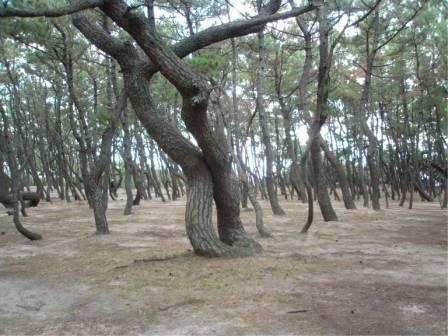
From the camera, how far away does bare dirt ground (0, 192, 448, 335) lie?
3191mm

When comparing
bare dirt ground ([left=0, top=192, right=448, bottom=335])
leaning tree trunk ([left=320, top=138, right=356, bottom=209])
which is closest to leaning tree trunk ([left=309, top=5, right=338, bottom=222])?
bare dirt ground ([left=0, top=192, right=448, bottom=335])

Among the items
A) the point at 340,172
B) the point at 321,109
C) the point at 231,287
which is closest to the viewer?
the point at 231,287

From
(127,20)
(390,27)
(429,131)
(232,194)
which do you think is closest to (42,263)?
(232,194)

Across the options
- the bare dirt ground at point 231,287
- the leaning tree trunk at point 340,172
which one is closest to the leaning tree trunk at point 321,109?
the bare dirt ground at point 231,287

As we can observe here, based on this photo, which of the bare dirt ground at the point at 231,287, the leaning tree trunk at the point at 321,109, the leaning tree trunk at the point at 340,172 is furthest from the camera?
the leaning tree trunk at the point at 340,172

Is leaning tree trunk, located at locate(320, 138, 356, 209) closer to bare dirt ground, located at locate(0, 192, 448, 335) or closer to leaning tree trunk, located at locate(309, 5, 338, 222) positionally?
leaning tree trunk, located at locate(309, 5, 338, 222)

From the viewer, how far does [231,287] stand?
4.15 metres

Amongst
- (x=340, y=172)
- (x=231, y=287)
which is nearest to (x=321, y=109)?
(x=231, y=287)

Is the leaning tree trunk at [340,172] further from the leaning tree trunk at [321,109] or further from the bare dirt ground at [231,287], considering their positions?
the bare dirt ground at [231,287]

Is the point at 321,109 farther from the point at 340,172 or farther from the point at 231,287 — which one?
the point at 340,172

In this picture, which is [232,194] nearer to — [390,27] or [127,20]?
[127,20]

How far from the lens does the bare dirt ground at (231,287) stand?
319 centimetres

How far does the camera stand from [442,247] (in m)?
6.10

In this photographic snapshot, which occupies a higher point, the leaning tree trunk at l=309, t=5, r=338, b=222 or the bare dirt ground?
the leaning tree trunk at l=309, t=5, r=338, b=222
